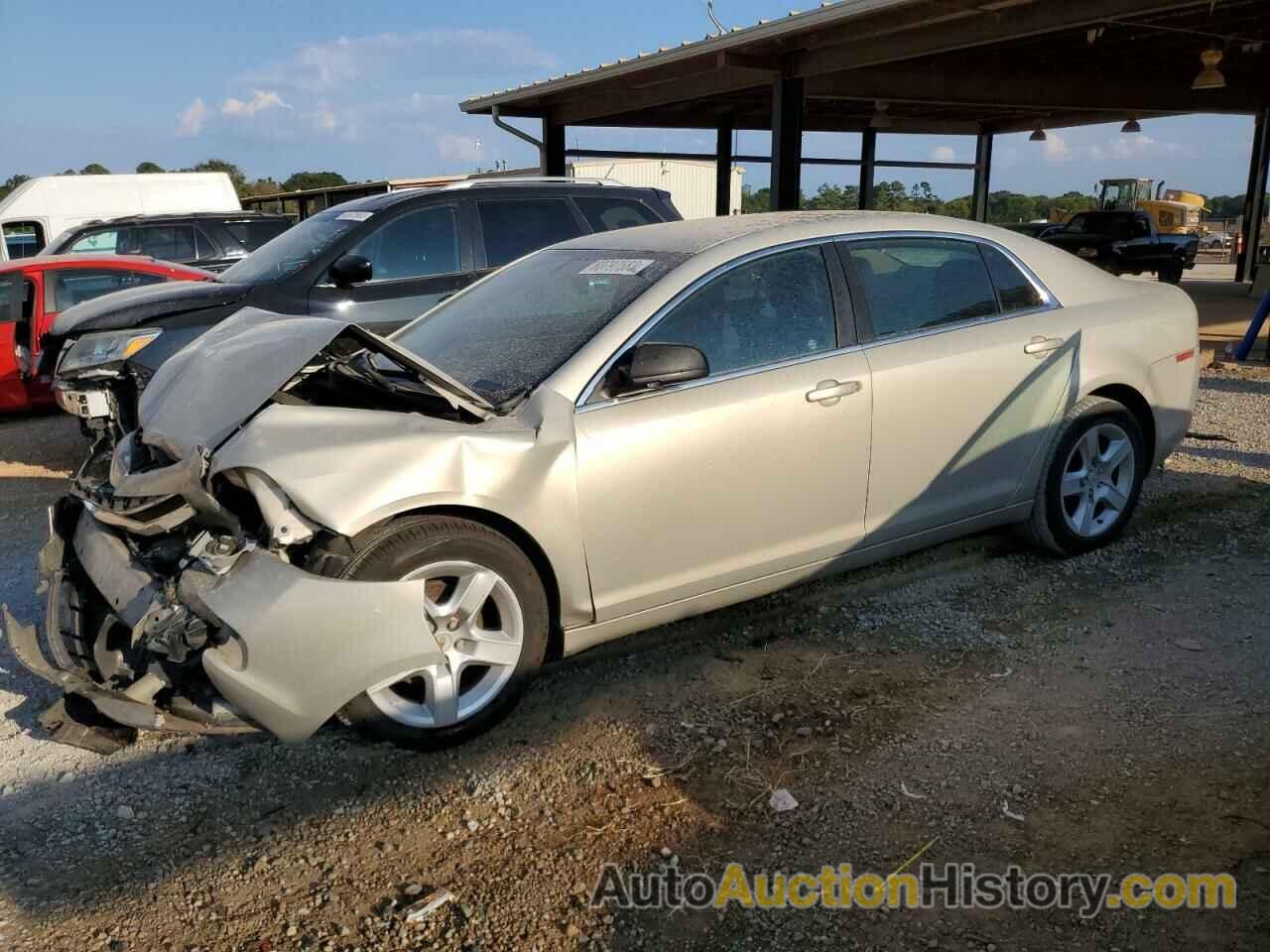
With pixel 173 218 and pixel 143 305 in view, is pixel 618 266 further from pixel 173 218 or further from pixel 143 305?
pixel 173 218

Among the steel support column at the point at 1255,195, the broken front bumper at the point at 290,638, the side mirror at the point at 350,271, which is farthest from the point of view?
the steel support column at the point at 1255,195

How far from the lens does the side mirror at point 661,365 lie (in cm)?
349

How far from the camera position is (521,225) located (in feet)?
Result: 24.9

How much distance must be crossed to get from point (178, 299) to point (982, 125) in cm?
2125

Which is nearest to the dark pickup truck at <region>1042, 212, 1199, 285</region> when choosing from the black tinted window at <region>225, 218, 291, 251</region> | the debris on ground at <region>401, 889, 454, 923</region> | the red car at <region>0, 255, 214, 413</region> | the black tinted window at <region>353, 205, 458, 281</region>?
the black tinted window at <region>225, 218, 291, 251</region>

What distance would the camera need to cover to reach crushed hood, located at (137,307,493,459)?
327 cm

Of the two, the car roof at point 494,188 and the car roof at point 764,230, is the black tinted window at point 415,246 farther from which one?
the car roof at point 764,230

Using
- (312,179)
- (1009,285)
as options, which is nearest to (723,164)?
(1009,285)

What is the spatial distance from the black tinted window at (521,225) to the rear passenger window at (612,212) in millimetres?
145

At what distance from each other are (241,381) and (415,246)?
413cm

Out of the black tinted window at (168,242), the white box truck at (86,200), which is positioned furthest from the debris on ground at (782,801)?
the white box truck at (86,200)

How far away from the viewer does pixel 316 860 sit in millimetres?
2871

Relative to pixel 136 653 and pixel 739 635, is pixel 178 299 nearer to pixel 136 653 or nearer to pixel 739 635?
pixel 136 653

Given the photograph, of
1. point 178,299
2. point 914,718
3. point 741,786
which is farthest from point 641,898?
point 178,299
